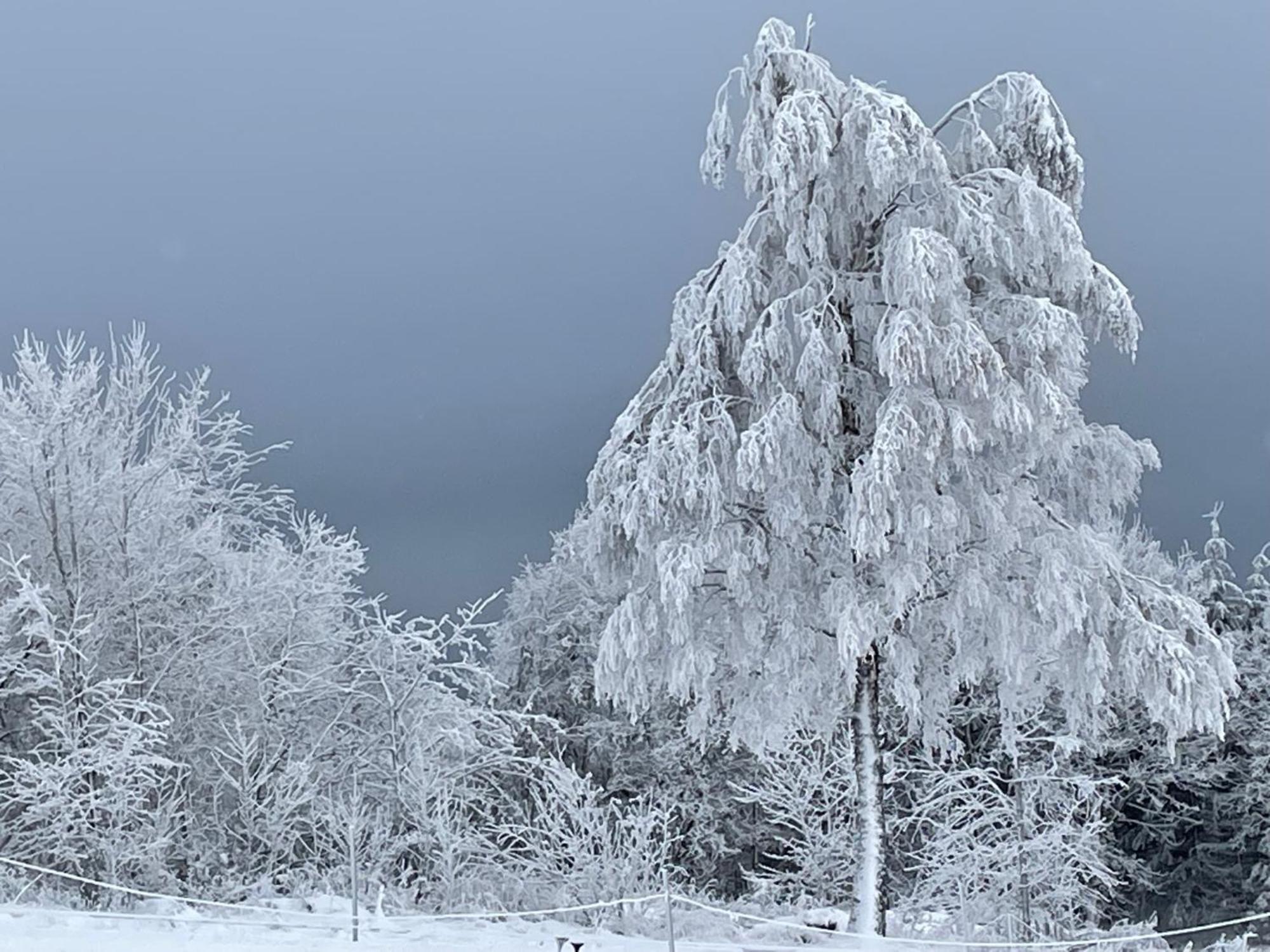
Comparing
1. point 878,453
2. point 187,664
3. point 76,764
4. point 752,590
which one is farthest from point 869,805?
point 187,664

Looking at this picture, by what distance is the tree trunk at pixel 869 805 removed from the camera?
37.7 feet

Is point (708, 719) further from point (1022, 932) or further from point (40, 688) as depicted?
point (40, 688)

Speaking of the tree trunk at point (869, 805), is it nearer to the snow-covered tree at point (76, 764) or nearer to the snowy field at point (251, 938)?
the snowy field at point (251, 938)

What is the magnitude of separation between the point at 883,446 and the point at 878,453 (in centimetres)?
7

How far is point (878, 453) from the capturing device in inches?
401

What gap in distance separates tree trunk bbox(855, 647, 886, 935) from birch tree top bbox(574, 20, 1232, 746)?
13.7 inches

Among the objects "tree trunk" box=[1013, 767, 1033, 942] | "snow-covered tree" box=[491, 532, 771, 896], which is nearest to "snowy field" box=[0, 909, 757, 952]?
"tree trunk" box=[1013, 767, 1033, 942]

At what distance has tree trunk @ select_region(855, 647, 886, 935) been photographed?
11500mm

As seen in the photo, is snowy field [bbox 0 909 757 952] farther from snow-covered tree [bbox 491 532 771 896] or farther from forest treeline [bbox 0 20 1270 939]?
snow-covered tree [bbox 491 532 771 896]

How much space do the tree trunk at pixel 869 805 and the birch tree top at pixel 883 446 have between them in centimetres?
35

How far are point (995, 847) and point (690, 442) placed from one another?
12.2 metres

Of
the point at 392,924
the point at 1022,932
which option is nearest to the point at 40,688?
the point at 392,924

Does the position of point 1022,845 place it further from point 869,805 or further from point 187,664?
point 187,664

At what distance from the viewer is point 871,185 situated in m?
11.4
